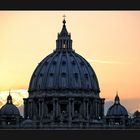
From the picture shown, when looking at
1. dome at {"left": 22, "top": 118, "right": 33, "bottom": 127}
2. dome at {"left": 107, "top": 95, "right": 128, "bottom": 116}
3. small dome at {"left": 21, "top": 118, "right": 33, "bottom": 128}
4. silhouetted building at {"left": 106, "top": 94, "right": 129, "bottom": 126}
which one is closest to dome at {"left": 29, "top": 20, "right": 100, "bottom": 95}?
dome at {"left": 107, "top": 95, "right": 128, "bottom": 116}

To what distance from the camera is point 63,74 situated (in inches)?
4722

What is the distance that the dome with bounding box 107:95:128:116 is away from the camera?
12144 centimetres

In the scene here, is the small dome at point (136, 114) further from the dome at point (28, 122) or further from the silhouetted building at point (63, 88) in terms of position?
the dome at point (28, 122)

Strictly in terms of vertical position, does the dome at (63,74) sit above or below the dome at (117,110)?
above

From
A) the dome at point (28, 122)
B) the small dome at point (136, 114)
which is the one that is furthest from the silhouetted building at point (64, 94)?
the small dome at point (136, 114)

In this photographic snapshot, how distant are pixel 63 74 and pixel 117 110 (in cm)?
1075

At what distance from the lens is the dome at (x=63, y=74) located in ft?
392

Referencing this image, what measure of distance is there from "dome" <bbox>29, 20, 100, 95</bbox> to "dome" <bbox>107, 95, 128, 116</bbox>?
3.83 m

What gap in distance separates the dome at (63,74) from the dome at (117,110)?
12.6ft

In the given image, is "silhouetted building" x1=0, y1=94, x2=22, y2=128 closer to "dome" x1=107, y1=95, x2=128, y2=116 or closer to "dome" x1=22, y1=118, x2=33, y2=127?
"dome" x1=22, y1=118, x2=33, y2=127

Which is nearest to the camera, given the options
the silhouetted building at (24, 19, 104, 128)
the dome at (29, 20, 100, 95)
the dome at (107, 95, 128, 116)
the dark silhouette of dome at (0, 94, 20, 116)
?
the silhouetted building at (24, 19, 104, 128)

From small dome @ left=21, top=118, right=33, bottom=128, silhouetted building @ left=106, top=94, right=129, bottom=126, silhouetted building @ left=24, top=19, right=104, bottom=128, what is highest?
silhouetted building @ left=24, top=19, right=104, bottom=128

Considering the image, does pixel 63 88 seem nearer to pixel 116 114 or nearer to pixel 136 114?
pixel 116 114
